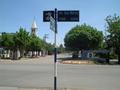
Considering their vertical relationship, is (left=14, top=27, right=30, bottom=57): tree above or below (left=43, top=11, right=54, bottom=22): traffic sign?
above

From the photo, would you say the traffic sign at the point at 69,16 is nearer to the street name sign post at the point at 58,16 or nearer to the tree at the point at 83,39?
the street name sign post at the point at 58,16

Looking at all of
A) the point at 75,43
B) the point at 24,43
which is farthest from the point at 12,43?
the point at 75,43

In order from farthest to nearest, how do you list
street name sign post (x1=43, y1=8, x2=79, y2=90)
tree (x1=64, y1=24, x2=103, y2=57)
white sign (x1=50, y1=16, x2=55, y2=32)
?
tree (x1=64, y1=24, x2=103, y2=57), street name sign post (x1=43, y1=8, x2=79, y2=90), white sign (x1=50, y1=16, x2=55, y2=32)

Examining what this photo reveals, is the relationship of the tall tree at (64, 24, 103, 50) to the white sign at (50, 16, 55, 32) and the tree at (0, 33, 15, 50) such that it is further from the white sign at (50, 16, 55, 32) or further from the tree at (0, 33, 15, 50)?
the white sign at (50, 16, 55, 32)

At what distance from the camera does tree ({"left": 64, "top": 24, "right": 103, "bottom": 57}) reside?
243ft

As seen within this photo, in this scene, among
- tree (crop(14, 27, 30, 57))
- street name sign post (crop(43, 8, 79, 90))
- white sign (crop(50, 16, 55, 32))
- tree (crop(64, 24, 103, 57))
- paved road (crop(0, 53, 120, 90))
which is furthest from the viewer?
tree (crop(64, 24, 103, 57))

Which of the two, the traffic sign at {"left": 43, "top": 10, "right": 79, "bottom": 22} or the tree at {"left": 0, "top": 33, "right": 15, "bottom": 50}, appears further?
the tree at {"left": 0, "top": 33, "right": 15, "bottom": 50}

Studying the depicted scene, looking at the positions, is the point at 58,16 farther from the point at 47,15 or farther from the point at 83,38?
the point at 83,38

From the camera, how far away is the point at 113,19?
181 ft

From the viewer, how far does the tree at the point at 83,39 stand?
74.2 m

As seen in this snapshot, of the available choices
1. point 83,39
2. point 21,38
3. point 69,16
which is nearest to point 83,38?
point 83,39

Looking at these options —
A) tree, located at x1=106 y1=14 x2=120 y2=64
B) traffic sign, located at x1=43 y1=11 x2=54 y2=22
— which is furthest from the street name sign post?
tree, located at x1=106 y1=14 x2=120 y2=64

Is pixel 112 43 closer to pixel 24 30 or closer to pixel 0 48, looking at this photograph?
pixel 24 30

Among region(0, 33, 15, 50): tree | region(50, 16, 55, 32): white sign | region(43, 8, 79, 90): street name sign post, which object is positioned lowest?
region(50, 16, 55, 32): white sign
